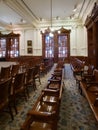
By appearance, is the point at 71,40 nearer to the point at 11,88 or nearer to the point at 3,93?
the point at 11,88

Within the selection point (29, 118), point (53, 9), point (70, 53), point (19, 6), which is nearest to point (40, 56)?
point (70, 53)

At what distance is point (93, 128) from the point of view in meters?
2.55

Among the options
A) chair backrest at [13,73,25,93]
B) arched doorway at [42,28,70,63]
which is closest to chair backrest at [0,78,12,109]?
chair backrest at [13,73,25,93]

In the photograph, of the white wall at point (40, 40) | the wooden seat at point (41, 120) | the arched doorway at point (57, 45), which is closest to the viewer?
the wooden seat at point (41, 120)

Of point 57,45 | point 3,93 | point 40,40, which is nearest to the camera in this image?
point 3,93

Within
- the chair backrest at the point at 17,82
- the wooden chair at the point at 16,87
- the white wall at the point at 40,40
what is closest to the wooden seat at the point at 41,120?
the wooden chair at the point at 16,87

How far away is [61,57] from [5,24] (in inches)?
241

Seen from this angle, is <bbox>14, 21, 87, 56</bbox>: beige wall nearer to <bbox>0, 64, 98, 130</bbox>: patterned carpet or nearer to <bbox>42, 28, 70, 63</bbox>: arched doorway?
<bbox>42, 28, 70, 63</bbox>: arched doorway

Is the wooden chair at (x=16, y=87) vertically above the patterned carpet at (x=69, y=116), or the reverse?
the wooden chair at (x=16, y=87)

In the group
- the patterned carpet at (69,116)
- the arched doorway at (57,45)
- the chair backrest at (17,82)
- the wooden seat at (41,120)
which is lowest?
the patterned carpet at (69,116)

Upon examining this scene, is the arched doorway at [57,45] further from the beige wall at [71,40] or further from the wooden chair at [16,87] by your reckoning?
the wooden chair at [16,87]

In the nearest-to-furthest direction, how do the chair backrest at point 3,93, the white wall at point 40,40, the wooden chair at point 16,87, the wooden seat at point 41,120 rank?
the wooden seat at point 41,120
the chair backrest at point 3,93
the wooden chair at point 16,87
the white wall at point 40,40

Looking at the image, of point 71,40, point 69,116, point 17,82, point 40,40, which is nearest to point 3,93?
point 17,82

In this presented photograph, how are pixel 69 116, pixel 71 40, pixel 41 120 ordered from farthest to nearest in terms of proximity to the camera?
1. pixel 71 40
2. pixel 69 116
3. pixel 41 120
